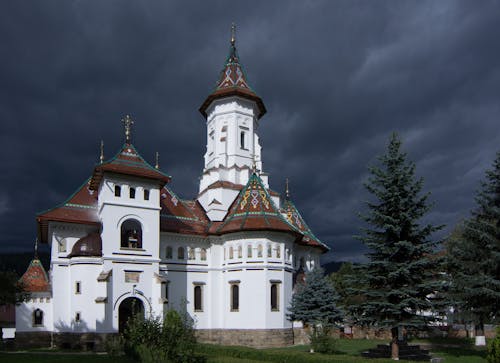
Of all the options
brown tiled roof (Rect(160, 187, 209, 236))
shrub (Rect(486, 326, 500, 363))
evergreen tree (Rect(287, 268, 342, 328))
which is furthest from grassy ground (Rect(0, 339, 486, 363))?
brown tiled roof (Rect(160, 187, 209, 236))

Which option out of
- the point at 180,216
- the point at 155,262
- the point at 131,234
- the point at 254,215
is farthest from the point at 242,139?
the point at 155,262

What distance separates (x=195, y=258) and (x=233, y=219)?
13.3 feet

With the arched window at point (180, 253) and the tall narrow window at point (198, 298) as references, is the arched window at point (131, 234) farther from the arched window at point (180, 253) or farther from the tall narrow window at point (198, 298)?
the tall narrow window at point (198, 298)

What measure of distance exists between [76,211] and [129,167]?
5.51 meters

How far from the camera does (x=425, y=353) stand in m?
24.3

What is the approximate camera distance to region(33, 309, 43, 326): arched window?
3341 centimetres

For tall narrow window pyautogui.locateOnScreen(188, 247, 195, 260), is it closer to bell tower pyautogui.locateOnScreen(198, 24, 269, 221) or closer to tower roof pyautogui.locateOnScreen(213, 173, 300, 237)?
tower roof pyautogui.locateOnScreen(213, 173, 300, 237)

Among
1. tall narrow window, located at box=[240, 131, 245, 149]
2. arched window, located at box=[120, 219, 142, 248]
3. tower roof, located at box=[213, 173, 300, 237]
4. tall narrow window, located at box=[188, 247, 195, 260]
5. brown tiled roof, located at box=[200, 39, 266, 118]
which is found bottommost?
tall narrow window, located at box=[188, 247, 195, 260]

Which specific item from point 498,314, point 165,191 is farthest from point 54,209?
point 498,314

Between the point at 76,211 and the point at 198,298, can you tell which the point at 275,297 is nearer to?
the point at 198,298

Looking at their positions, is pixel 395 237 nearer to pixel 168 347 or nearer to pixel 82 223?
pixel 168 347

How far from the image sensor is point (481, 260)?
25078 millimetres

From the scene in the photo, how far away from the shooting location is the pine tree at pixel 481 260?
933 inches

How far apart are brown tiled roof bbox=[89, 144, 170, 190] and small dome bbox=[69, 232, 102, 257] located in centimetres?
377
